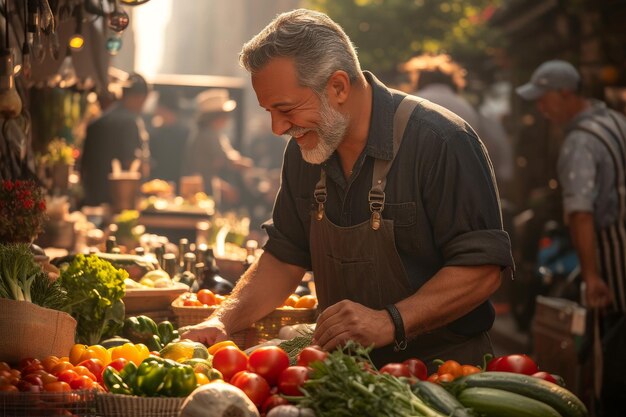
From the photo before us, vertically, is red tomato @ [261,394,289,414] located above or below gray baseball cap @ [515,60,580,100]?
below

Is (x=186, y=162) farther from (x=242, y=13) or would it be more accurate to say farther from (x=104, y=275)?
(x=242, y=13)

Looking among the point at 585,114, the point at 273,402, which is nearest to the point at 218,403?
the point at 273,402

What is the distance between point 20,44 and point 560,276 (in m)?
7.41

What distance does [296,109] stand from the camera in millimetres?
4586

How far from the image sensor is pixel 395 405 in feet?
11.3

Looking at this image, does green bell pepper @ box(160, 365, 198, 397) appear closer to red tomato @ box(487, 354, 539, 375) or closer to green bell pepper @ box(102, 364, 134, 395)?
green bell pepper @ box(102, 364, 134, 395)

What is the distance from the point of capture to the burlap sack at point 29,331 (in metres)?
4.44

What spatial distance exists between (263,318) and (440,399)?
2050 millimetres

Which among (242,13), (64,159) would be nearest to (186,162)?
(64,159)

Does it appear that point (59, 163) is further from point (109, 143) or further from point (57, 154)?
point (109, 143)

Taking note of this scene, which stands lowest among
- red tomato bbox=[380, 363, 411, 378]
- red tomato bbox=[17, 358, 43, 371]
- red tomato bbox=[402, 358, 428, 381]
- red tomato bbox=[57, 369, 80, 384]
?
red tomato bbox=[17, 358, 43, 371]

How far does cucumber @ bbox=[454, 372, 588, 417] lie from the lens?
3721 millimetres

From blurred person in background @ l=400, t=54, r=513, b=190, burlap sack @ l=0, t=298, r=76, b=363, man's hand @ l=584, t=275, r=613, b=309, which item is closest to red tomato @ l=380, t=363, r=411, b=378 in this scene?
burlap sack @ l=0, t=298, r=76, b=363

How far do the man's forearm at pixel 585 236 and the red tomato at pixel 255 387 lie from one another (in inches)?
197
